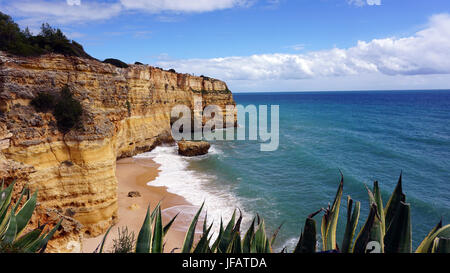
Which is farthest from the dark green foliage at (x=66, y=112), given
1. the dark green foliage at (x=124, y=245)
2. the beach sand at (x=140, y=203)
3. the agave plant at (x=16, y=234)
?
the agave plant at (x=16, y=234)

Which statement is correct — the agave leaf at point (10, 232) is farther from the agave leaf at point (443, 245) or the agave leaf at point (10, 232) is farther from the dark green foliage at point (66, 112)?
the dark green foliage at point (66, 112)

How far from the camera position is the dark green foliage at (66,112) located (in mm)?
10211

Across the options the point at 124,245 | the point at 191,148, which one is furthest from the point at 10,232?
the point at 191,148

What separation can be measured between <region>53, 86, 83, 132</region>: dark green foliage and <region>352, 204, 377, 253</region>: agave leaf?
34.9ft

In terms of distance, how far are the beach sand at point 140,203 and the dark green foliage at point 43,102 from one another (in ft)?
16.8

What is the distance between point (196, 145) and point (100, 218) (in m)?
16.7

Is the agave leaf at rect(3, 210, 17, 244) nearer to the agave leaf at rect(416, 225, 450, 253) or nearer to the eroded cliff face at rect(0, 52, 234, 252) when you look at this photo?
the eroded cliff face at rect(0, 52, 234, 252)

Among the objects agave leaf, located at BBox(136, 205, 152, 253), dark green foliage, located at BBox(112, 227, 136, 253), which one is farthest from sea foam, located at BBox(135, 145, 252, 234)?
agave leaf, located at BBox(136, 205, 152, 253)

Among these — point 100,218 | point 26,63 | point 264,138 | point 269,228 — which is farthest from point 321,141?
→ point 26,63

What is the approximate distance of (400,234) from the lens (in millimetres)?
2404

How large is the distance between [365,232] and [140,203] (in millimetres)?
14199

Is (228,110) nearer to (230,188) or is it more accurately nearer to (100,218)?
(230,188)

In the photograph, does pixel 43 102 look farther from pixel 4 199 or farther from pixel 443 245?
pixel 443 245
